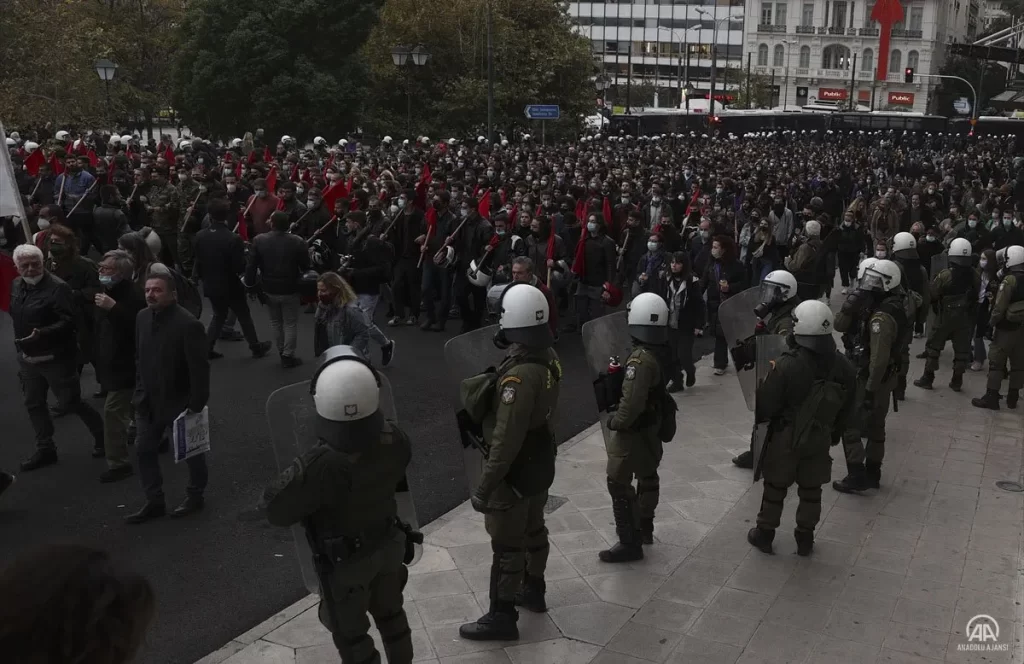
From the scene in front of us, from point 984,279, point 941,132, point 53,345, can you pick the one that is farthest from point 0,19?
point 941,132

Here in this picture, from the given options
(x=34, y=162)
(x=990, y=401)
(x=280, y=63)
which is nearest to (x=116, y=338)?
→ (x=990, y=401)

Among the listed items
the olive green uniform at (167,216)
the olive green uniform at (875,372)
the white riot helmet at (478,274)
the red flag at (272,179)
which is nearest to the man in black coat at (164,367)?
the olive green uniform at (875,372)

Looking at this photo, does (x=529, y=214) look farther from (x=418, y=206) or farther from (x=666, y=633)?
(x=666, y=633)

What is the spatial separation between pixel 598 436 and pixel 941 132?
2114 inches

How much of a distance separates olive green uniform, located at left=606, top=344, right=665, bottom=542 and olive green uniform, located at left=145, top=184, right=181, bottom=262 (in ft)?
28.2

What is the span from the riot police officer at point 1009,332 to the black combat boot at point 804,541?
456 centimetres

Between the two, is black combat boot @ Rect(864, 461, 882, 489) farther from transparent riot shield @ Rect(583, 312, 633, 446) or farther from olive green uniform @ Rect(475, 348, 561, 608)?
olive green uniform @ Rect(475, 348, 561, 608)

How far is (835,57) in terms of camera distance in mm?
98125

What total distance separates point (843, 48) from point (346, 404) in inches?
4089

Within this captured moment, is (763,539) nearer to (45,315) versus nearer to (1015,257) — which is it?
(1015,257)

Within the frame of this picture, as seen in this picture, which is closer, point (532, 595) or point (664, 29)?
point (532, 595)

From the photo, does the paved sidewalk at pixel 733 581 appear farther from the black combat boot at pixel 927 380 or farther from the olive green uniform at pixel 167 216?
the olive green uniform at pixel 167 216

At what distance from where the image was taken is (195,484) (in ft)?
21.6

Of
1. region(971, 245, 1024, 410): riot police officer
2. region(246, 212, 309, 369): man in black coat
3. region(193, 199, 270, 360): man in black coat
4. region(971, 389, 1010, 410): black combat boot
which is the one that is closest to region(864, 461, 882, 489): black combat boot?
region(971, 245, 1024, 410): riot police officer
